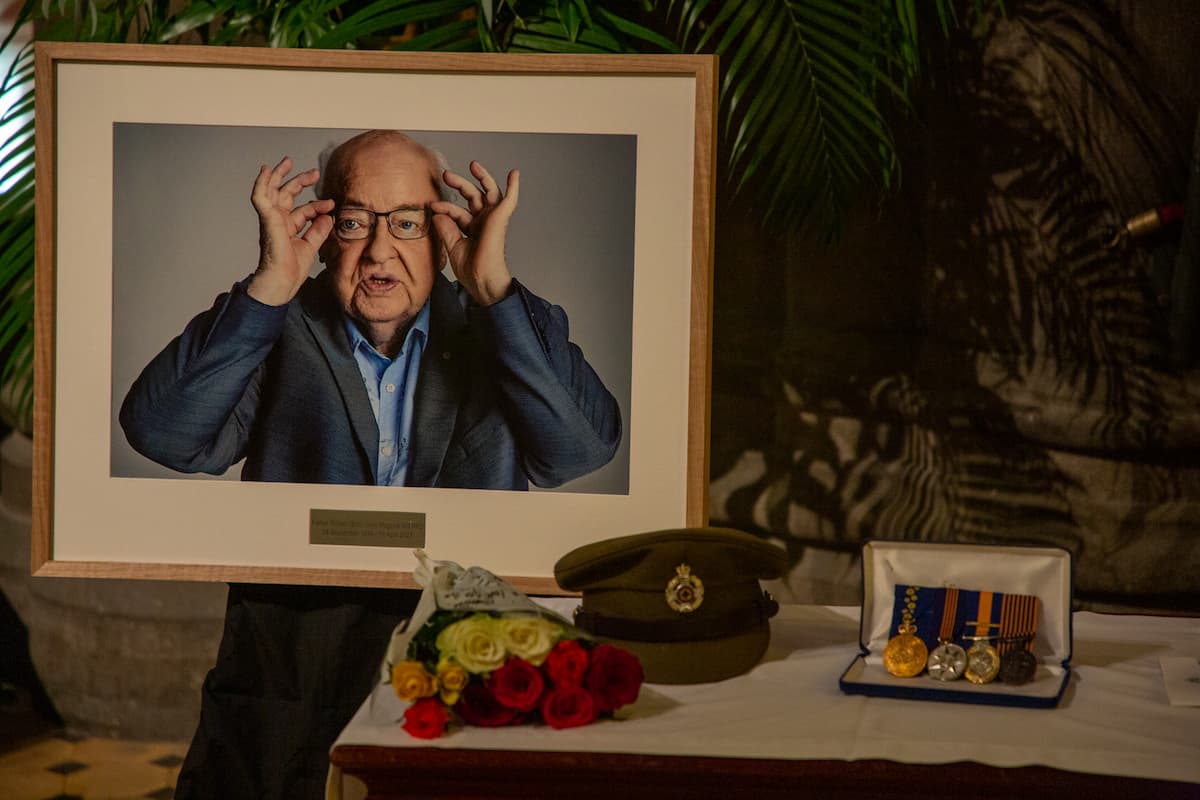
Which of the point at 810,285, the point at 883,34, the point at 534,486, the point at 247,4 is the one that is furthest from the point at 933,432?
the point at 247,4

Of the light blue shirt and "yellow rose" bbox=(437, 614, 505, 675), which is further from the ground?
the light blue shirt

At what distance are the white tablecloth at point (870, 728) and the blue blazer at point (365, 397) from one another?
1.39 ft

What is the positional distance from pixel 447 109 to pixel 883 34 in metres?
0.71

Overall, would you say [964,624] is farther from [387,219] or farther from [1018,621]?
[387,219]

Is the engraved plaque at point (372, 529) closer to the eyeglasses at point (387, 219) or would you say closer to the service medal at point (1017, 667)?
the eyeglasses at point (387, 219)

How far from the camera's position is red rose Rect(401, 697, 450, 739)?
117 centimetres

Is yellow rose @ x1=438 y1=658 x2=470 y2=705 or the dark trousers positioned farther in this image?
the dark trousers

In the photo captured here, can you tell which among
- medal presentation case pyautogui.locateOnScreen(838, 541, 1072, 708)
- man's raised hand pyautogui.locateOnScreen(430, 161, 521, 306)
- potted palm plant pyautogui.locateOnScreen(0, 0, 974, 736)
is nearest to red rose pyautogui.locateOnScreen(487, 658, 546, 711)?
medal presentation case pyautogui.locateOnScreen(838, 541, 1072, 708)

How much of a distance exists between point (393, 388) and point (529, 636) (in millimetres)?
569

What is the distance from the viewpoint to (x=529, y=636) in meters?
1.22

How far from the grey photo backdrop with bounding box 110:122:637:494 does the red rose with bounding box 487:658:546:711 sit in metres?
0.49

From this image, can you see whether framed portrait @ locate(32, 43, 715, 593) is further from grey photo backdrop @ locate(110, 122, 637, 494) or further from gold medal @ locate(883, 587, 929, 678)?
gold medal @ locate(883, 587, 929, 678)

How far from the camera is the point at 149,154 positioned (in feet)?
5.52

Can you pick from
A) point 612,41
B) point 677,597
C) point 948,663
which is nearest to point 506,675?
point 677,597
